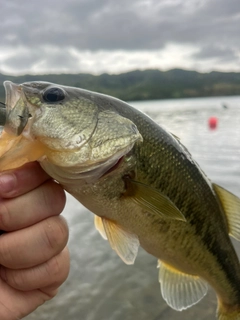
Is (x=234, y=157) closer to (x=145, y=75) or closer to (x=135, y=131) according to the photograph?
(x=135, y=131)

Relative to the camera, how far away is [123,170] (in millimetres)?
1824

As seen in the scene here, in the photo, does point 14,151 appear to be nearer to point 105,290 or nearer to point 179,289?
point 179,289

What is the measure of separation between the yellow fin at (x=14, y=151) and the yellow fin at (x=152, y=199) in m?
0.53

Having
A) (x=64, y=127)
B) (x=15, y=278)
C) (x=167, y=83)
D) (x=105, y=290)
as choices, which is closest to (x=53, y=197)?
(x=64, y=127)

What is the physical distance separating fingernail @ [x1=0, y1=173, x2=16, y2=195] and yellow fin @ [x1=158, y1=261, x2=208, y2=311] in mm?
1315

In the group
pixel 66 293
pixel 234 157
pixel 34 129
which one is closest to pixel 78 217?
pixel 66 293

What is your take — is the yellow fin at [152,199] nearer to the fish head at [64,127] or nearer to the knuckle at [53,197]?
the fish head at [64,127]

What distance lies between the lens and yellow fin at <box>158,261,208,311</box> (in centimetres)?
249

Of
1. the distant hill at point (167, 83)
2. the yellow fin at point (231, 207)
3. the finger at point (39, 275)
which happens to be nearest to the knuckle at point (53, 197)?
the finger at point (39, 275)

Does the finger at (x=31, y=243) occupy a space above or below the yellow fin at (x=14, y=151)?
below

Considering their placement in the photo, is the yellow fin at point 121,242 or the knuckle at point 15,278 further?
the yellow fin at point 121,242

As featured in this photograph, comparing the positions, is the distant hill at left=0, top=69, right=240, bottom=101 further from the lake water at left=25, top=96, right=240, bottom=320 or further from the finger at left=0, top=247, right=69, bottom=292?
the finger at left=0, top=247, right=69, bottom=292

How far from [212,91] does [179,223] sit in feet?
437

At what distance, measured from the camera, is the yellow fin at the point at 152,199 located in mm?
1798
